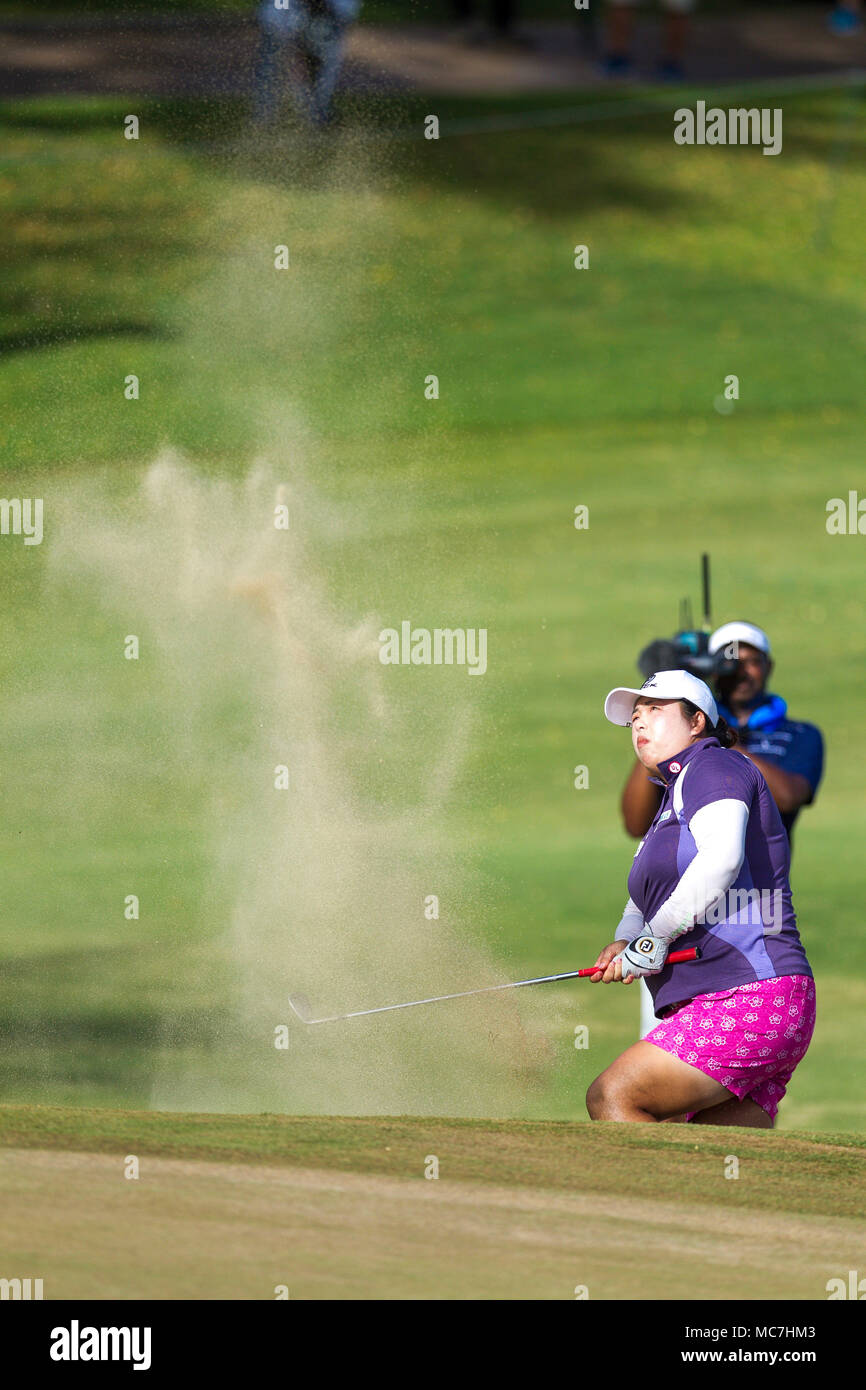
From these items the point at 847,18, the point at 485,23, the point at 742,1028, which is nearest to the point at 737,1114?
the point at 742,1028

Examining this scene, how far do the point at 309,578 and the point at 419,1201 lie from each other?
6930mm

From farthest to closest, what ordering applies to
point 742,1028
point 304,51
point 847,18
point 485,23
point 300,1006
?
point 847,18 < point 485,23 < point 304,51 < point 300,1006 < point 742,1028

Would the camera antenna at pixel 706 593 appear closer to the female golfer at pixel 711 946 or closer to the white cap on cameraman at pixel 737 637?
the white cap on cameraman at pixel 737 637

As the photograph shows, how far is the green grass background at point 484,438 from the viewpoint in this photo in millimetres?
12375

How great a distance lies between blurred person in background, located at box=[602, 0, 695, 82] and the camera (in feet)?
94.5

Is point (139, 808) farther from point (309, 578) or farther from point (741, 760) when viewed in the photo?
point (741, 760)

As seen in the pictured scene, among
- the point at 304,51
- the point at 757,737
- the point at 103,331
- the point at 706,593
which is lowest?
the point at 757,737

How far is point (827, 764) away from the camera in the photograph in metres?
16.4

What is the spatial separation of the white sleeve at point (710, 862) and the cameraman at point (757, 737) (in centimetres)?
247

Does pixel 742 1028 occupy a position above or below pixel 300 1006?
below

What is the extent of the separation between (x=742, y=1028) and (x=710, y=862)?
1.54 ft

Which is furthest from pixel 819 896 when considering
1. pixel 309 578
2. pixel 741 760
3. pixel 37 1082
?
pixel 741 760

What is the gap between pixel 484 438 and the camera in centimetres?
2294

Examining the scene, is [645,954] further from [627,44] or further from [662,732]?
[627,44]
